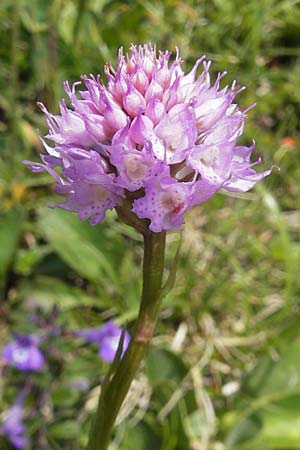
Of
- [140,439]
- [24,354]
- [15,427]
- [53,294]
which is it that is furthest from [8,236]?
[140,439]

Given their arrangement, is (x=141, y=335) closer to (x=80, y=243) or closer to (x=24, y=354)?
(x=24, y=354)

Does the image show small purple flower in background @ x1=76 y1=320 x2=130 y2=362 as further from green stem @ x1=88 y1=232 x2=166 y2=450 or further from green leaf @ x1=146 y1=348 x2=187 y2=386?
green stem @ x1=88 y1=232 x2=166 y2=450

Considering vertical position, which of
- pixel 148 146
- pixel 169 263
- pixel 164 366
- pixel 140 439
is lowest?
pixel 140 439

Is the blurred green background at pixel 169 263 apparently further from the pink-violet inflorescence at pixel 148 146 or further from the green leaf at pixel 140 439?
the pink-violet inflorescence at pixel 148 146

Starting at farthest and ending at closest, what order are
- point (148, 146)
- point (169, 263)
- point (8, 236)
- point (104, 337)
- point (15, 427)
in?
1. point (169, 263)
2. point (8, 236)
3. point (104, 337)
4. point (15, 427)
5. point (148, 146)

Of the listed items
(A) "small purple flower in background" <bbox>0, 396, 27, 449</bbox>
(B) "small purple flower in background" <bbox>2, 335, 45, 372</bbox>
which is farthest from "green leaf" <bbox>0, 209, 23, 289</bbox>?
(A) "small purple flower in background" <bbox>0, 396, 27, 449</bbox>

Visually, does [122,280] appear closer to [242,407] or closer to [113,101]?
[242,407]

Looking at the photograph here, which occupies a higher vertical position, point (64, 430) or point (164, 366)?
point (164, 366)
